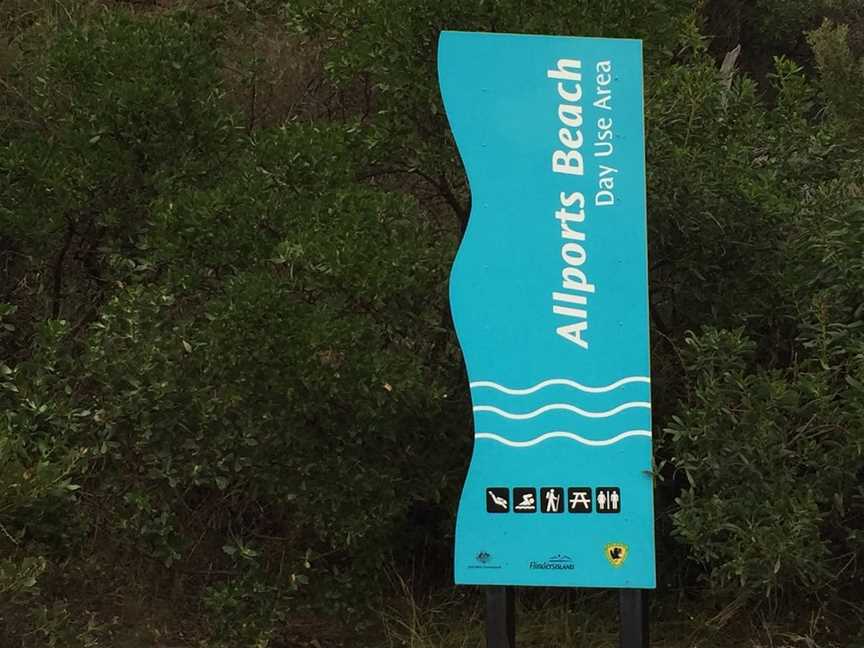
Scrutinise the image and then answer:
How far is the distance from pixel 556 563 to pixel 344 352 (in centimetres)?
102

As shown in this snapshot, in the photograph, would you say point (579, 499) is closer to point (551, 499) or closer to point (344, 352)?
point (551, 499)

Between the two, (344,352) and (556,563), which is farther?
(344,352)

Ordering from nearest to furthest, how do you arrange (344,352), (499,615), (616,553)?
(616,553) < (499,615) < (344,352)

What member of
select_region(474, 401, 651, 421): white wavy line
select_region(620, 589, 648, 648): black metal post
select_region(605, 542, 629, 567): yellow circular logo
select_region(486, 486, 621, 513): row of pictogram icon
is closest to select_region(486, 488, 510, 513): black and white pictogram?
select_region(486, 486, 621, 513): row of pictogram icon

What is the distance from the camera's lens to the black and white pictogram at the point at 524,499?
12.5 feet

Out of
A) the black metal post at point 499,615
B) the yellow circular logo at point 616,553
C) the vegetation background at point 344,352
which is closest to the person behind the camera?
the yellow circular logo at point 616,553

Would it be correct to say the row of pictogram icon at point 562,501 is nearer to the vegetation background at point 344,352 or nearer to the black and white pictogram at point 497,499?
the black and white pictogram at point 497,499

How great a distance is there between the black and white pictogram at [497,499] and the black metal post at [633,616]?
0.50 meters

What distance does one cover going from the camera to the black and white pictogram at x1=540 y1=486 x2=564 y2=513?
380cm

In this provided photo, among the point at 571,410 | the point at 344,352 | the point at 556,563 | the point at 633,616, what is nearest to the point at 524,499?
the point at 556,563

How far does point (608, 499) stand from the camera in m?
3.80

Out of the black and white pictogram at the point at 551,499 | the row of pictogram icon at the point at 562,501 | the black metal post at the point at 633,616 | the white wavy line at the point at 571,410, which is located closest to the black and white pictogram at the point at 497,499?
the row of pictogram icon at the point at 562,501

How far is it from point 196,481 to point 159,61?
5.88 ft

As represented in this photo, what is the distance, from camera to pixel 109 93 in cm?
491
